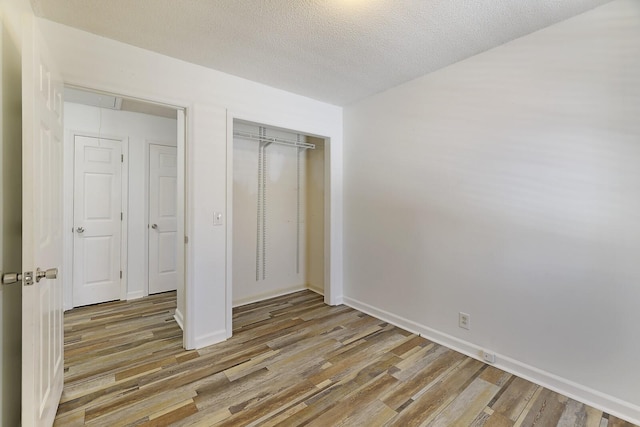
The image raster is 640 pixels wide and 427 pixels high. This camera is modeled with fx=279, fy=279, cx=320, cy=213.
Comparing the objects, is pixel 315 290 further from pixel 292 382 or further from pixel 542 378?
pixel 542 378

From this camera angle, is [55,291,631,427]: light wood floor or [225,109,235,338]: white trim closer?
[55,291,631,427]: light wood floor

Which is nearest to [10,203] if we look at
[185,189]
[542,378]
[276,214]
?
[185,189]

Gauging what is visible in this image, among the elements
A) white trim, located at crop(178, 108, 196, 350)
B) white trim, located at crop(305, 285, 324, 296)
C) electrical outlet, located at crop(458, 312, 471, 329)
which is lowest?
white trim, located at crop(305, 285, 324, 296)

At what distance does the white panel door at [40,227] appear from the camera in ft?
3.56

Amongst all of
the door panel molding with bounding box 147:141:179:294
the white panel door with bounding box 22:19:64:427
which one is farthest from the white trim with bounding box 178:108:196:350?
the door panel molding with bounding box 147:141:179:294

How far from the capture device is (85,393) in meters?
1.77

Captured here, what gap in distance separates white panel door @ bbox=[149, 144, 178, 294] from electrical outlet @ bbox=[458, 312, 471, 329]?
334 cm

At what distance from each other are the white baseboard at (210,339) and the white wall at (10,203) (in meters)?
1.08

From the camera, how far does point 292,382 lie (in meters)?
1.90

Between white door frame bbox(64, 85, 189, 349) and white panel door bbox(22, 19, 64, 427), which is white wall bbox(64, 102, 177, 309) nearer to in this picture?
white door frame bbox(64, 85, 189, 349)

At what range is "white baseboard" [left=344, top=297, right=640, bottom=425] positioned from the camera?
161cm

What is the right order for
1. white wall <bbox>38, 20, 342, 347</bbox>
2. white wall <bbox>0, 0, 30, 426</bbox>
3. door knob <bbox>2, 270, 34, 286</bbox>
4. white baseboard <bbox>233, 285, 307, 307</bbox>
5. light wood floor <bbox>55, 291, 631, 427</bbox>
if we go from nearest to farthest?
door knob <bbox>2, 270, 34, 286</bbox>, white wall <bbox>0, 0, 30, 426</bbox>, light wood floor <bbox>55, 291, 631, 427</bbox>, white wall <bbox>38, 20, 342, 347</bbox>, white baseboard <bbox>233, 285, 307, 307</bbox>

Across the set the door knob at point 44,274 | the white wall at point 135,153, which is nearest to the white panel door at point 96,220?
the white wall at point 135,153

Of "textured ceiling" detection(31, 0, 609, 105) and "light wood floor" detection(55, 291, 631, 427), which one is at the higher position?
"textured ceiling" detection(31, 0, 609, 105)
